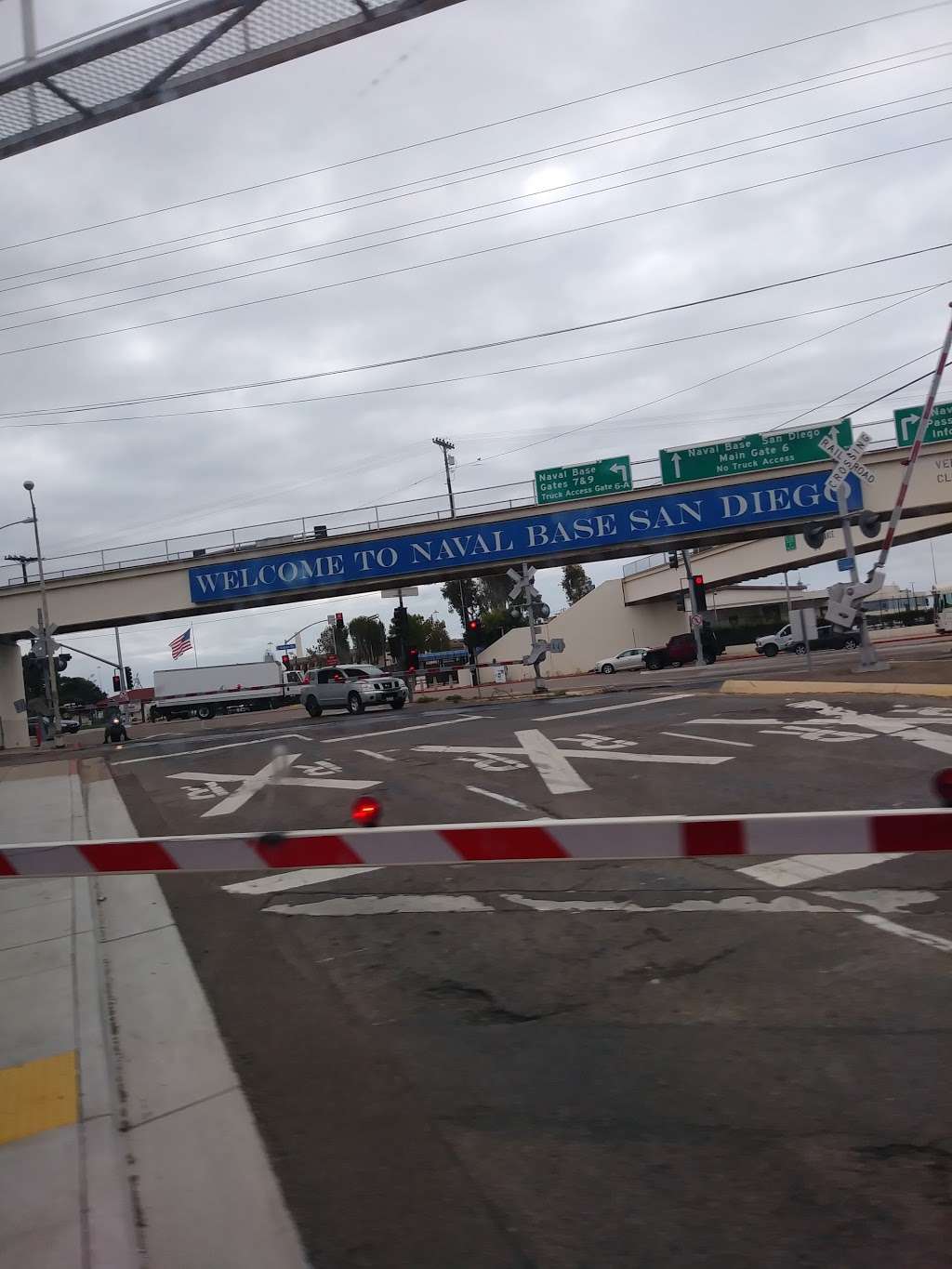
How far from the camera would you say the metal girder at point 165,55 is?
7273 mm

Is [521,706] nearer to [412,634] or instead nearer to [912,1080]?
[912,1080]

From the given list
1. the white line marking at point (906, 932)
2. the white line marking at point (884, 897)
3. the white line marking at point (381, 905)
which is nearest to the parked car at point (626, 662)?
the white line marking at point (381, 905)

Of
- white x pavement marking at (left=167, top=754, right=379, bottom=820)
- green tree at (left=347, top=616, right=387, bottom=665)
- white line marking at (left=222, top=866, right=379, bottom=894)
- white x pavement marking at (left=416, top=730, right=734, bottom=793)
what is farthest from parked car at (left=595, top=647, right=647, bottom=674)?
green tree at (left=347, top=616, right=387, bottom=665)

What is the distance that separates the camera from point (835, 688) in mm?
18281

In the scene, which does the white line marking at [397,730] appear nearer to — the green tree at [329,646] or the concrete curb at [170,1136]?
the concrete curb at [170,1136]

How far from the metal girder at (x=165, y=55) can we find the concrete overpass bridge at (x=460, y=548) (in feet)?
91.9

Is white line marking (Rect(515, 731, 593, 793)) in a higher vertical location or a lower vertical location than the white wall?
lower

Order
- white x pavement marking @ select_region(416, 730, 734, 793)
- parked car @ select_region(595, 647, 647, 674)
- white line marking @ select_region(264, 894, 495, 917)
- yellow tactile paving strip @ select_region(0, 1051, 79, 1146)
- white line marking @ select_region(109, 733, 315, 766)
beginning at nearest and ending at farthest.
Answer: yellow tactile paving strip @ select_region(0, 1051, 79, 1146), white line marking @ select_region(264, 894, 495, 917), white x pavement marking @ select_region(416, 730, 734, 793), white line marking @ select_region(109, 733, 315, 766), parked car @ select_region(595, 647, 647, 674)

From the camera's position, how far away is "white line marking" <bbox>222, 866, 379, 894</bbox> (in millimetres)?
7660

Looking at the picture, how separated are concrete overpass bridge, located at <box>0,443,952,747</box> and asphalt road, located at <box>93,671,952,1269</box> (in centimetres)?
2649

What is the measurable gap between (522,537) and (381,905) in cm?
2930

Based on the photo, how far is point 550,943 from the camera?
568cm

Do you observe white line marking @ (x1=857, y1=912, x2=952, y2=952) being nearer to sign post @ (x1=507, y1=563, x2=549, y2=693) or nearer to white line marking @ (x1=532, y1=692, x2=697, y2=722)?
Answer: white line marking @ (x1=532, y1=692, x2=697, y2=722)

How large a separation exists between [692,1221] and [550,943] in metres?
2.73
